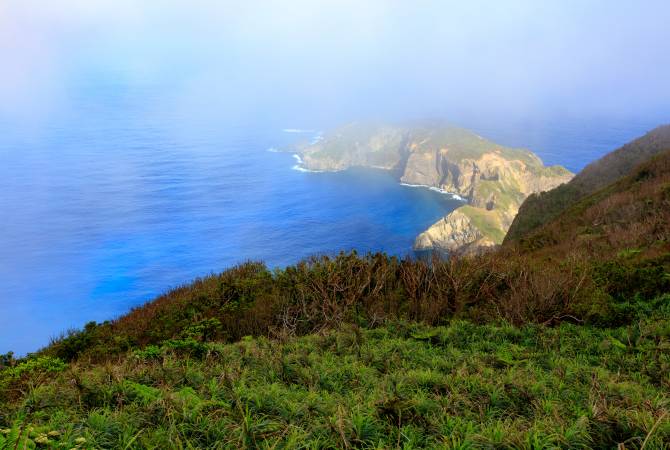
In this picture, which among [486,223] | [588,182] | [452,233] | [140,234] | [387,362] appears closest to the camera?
[387,362]

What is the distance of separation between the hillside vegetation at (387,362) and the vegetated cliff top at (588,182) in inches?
625

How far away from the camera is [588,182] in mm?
37250

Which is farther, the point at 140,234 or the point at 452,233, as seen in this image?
the point at 140,234

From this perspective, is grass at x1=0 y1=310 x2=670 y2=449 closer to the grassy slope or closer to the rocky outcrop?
the grassy slope

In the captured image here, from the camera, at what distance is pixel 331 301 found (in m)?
13.0

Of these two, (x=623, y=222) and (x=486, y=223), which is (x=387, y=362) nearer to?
(x=623, y=222)

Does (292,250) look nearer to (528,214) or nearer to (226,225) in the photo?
(226,225)

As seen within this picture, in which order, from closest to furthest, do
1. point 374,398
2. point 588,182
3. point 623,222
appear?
1. point 374,398
2. point 623,222
3. point 588,182

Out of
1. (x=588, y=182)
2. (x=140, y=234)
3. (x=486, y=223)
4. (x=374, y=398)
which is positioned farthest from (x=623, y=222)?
(x=140, y=234)

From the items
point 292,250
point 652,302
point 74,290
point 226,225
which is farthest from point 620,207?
point 226,225

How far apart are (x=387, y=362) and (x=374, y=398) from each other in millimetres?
2395

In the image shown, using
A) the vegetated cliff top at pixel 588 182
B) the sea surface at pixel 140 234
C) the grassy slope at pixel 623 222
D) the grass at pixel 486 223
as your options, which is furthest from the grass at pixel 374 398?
the grass at pixel 486 223

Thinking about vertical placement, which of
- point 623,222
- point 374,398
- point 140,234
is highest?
point 374,398

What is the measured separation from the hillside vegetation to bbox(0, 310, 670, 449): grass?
26mm
